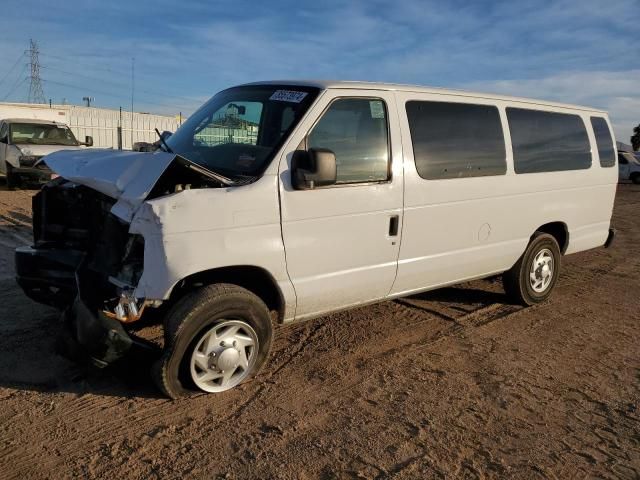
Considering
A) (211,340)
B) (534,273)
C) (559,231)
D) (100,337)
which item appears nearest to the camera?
(100,337)

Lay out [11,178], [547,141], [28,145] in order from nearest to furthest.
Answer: [547,141] → [11,178] → [28,145]

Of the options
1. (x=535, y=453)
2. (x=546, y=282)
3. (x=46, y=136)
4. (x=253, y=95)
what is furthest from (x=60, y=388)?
(x=46, y=136)

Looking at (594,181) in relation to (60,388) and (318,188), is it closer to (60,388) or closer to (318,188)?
(318,188)

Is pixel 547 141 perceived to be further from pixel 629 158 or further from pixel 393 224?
pixel 629 158

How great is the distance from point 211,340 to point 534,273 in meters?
3.83

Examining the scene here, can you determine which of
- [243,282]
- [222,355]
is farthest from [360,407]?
[243,282]

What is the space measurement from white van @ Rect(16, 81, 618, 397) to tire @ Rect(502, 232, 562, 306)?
0.70 ft

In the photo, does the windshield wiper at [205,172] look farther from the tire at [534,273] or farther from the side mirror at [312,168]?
the tire at [534,273]

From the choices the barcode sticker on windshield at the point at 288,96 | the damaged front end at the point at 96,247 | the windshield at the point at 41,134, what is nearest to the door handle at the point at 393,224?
the barcode sticker on windshield at the point at 288,96

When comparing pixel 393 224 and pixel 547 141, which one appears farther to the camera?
pixel 547 141

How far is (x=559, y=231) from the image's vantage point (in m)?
6.18

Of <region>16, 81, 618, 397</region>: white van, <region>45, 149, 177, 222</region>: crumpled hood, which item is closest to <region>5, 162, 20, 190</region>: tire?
<region>16, 81, 618, 397</region>: white van

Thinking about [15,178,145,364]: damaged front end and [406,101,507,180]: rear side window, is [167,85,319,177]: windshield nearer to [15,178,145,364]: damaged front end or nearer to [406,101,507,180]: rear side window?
[15,178,145,364]: damaged front end

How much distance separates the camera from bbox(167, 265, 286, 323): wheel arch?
3.68m
